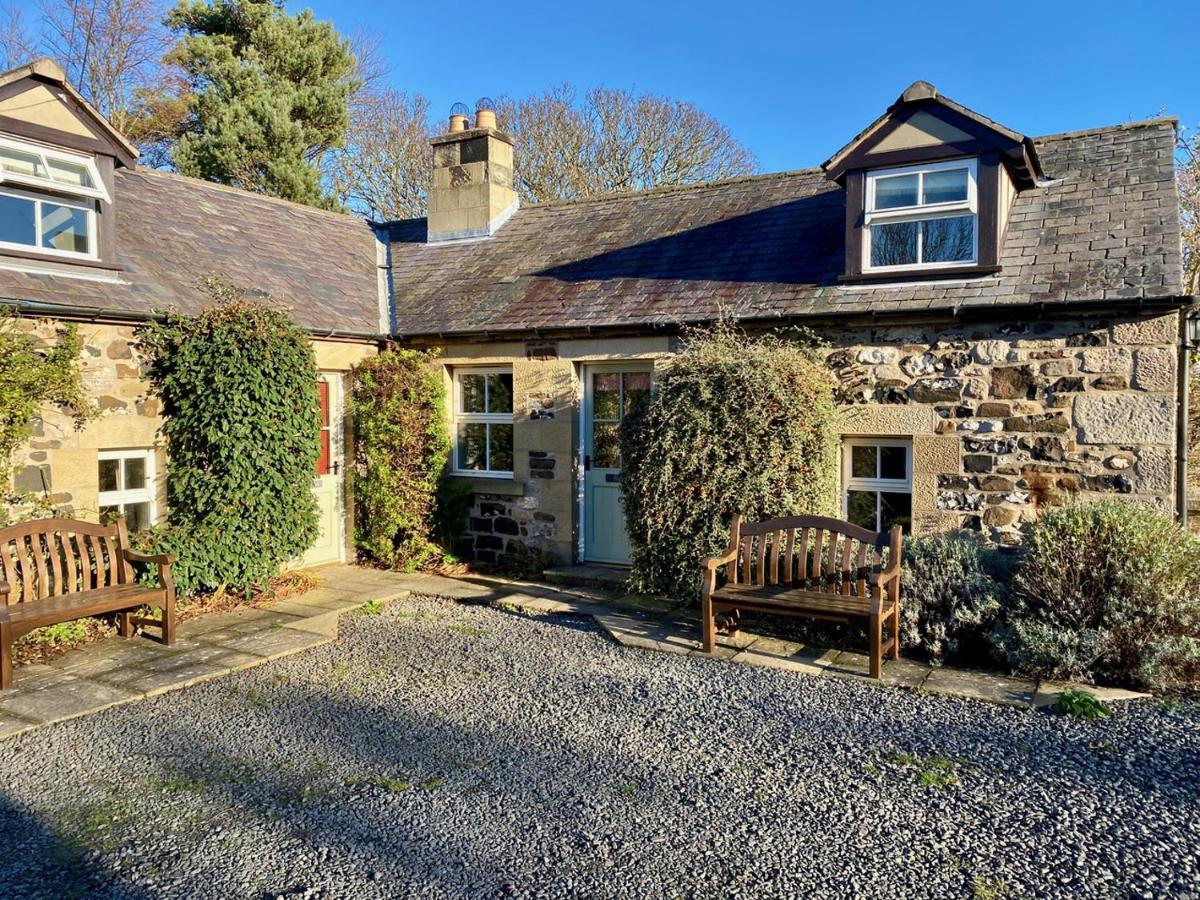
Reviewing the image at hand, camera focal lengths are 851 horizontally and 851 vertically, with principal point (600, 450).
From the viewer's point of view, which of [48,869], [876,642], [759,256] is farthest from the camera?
[759,256]

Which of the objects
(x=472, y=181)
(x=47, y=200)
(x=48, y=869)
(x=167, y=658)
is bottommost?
(x=48, y=869)

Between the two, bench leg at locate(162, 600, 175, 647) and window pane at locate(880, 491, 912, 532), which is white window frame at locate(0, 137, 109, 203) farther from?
window pane at locate(880, 491, 912, 532)

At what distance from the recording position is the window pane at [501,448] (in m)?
10.5

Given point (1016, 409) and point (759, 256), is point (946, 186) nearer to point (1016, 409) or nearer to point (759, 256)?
point (759, 256)

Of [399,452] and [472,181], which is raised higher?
[472,181]

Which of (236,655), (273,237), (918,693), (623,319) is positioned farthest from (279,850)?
(273,237)

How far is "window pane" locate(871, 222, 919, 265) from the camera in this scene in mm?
8414

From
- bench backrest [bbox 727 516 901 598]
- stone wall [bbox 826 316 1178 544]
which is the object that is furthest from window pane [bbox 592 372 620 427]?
bench backrest [bbox 727 516 901 598]

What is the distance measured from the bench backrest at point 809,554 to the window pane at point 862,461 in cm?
140

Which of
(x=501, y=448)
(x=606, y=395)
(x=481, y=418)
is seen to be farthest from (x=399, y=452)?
(x=606, y=395)

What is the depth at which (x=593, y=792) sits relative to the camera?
4.34m

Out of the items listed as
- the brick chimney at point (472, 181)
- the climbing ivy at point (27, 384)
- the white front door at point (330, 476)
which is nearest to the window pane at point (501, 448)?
the white front door at point (330, 476)

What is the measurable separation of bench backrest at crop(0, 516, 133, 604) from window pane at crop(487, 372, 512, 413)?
446cm

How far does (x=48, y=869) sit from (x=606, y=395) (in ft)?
23.1
